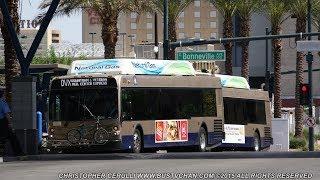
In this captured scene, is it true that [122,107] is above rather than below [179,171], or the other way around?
above

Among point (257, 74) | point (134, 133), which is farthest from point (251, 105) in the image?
point (257, 74)

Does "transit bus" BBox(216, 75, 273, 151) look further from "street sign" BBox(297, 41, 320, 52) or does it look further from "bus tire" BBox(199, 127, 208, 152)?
"bus tire" BBox(199, 127, 208, 152)

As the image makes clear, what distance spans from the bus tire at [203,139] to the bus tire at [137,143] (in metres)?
3.84

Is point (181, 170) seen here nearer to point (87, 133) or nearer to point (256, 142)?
point (87, 133)

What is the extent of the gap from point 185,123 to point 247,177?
16.8 metres

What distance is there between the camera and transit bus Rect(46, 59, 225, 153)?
32062 millimetres

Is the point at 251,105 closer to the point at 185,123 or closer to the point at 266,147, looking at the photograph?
the point at 266,147

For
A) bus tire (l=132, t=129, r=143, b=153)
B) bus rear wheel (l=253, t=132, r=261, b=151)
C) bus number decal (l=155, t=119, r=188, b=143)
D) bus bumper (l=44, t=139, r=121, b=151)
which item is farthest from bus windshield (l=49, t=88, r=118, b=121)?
bus rear wheel (l=253, t=132, r=261, b=151)

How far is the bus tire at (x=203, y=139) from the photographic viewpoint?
3647cm

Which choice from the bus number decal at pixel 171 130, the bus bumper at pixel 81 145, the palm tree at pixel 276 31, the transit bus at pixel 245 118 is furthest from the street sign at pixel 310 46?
the palm tree at pixel 276 31

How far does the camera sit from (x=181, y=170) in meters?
21.3

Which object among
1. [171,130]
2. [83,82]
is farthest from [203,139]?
[83,82]

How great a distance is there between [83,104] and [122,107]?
1.28 metres

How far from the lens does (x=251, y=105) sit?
43.8 meters
